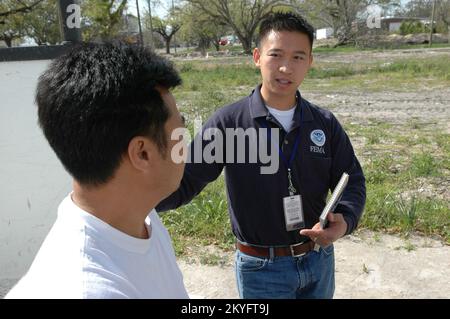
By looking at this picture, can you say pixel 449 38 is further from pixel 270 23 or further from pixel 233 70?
pixel 270 23

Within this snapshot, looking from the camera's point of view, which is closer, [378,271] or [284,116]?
[284,116]

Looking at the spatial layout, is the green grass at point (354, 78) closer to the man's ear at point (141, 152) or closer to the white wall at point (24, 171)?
the white wall at point (24, 171)

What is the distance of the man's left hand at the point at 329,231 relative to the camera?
1686 mm

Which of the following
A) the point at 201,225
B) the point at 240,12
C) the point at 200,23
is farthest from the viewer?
the point at 200,23

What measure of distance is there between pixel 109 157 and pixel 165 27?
54465mm

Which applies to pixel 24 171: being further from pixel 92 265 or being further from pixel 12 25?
pixel 12 25

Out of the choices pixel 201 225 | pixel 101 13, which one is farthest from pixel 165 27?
pixel 201 225

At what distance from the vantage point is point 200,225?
3.78m

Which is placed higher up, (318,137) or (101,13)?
(101,13)

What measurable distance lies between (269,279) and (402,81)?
13.6 metres

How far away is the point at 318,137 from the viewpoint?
190 centimetres

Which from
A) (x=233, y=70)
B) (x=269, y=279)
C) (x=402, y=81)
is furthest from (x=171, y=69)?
(x=233, y=70)

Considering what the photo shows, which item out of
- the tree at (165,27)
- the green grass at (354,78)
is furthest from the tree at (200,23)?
the green grass at (354,78)

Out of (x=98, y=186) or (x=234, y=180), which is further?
(x=234, y=180)
